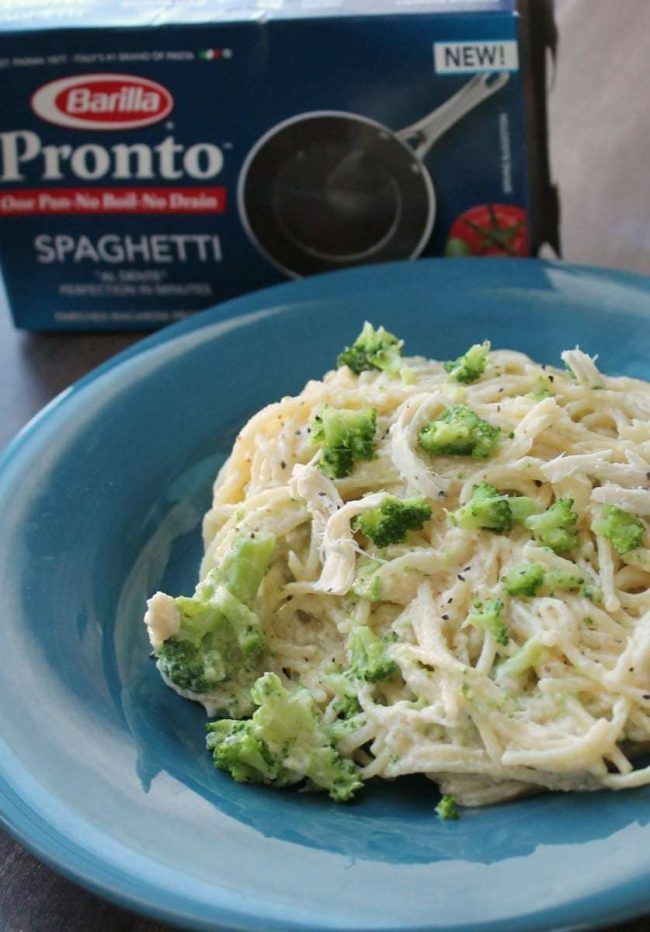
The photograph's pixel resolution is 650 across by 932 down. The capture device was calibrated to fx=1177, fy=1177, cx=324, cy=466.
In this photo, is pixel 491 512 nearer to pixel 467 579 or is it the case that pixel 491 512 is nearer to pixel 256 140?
pixel 467 579

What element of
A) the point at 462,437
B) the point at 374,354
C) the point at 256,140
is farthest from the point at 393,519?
the point at 256,140

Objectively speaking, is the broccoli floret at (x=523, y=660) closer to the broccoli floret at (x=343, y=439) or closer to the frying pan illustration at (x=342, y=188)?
the broccoli floret at (x=343, y=439)

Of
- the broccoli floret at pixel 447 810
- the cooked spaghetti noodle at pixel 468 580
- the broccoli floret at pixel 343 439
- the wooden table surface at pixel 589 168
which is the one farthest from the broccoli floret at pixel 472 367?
the wooden table surface at pixel 589 168

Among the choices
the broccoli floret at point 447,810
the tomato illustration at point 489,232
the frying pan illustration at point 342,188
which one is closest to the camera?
the broccoli floret at point 447,810

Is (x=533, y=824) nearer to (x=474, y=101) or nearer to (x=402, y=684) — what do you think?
(x=402, y=684)

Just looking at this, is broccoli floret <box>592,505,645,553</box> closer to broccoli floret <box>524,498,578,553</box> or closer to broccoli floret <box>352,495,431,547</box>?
broccoli floret <box>524,498,578,553</box>

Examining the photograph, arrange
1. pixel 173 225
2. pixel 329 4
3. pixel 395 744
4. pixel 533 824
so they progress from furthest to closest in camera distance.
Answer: pixel 173 225 < pixel 329 4 < pixel 395 744 < pixel 533 824

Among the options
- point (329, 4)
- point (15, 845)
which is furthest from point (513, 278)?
point (15, 845)
